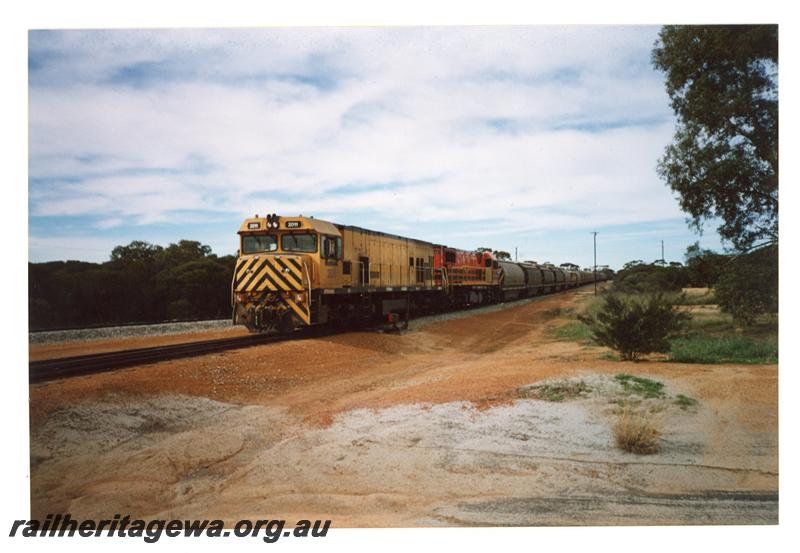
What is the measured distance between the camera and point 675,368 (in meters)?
9.02

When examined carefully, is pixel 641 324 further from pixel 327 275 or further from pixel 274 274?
pixel 274 274

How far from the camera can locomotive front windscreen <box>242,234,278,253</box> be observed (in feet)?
40.2

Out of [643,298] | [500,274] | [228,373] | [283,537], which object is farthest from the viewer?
[500,274]

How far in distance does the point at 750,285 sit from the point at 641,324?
194 centimetres

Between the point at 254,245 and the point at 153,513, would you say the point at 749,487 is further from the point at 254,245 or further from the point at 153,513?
the point at 254,245

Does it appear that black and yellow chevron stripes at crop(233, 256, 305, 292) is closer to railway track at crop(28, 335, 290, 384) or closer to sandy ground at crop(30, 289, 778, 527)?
railway track at crop(28, 335, 290, 384)

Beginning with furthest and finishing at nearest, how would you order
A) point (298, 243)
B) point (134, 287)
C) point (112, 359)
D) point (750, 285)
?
1. point (298, 243)
2. point (134, 287)
3. point (750, 285)
4. point (112, 359)

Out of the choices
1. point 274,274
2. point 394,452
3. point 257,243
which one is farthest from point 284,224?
point 394,452

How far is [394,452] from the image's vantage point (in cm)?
602

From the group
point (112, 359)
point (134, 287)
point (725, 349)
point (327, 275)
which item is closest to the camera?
point (112, 359)

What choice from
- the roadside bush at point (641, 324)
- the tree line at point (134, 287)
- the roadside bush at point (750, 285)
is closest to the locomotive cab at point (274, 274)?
the tree line at point (134, 287)

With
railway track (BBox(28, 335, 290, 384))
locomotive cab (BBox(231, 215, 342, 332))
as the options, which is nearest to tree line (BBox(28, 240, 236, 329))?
railway track (BBox(28, 335, 290, 384))

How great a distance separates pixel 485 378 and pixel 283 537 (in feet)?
14.2

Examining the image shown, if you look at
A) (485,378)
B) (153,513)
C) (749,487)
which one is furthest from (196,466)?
(749,487)
